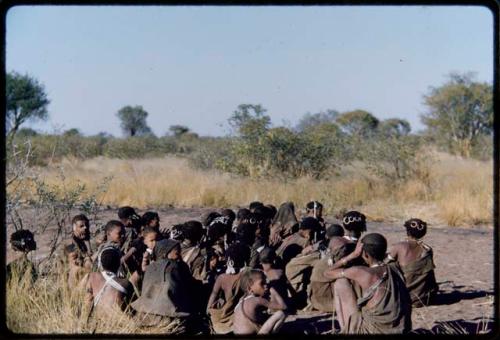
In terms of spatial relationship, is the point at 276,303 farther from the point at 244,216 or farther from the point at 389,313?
the point at 244,216

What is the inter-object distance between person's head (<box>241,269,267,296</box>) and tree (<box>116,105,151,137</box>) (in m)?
50.9

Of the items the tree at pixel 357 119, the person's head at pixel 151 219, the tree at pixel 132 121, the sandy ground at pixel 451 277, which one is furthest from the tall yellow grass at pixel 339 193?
the tree at pixel 132 121

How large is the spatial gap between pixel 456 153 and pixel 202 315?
83.8 feet

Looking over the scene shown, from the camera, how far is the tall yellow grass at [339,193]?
16.1 m

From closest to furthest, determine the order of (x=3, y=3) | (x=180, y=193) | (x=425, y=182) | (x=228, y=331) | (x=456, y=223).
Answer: (x=3, y=3) → (x=228, y=331) → (x=456, y=223) → (x=180, y=193) → (x=425, y=182)

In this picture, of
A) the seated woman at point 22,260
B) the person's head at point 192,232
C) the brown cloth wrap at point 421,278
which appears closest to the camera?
the seated woman at point 22,260

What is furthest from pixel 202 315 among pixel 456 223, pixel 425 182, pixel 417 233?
pixel 425 182

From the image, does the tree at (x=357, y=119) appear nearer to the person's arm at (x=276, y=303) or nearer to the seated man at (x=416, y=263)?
the seated man at (x=416, y=263)

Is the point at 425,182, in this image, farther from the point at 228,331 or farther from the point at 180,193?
the point at 228,331

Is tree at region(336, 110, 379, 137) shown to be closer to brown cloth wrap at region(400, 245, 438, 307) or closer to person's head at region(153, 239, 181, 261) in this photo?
brown cloth wrap at region(400, 245, 438, 307)

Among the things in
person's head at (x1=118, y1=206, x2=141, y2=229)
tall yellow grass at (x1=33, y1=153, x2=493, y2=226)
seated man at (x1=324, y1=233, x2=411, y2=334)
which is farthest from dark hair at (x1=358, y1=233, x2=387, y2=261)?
tall yellow grass at (x1=33, y1=153, x2=493, y2=226)

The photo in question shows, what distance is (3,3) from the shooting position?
6645 millimetres

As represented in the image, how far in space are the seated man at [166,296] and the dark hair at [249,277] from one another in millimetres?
630

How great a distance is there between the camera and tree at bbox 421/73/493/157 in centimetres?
3609
